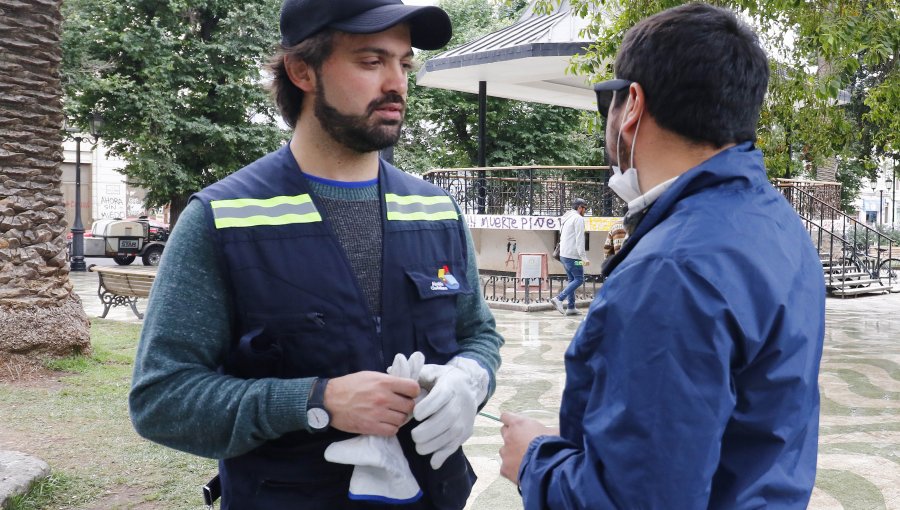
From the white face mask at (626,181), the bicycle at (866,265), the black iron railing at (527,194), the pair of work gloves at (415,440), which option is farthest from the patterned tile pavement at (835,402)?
the bicycle at (866,265)

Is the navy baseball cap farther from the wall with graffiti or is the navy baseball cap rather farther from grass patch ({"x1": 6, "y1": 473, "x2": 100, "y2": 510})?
the wall with graffiti

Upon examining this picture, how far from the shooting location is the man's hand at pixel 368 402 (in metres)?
1.81

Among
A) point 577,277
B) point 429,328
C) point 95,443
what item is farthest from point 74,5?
point 429,328

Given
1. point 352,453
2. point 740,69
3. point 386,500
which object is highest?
point 740,69

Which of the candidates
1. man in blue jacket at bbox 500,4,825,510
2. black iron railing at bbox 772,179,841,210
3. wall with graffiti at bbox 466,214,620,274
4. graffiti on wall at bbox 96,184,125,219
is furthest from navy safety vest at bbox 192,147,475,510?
graffiti on wall at bbox 96,184,125,219

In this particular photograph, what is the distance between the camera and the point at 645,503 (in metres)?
1.36

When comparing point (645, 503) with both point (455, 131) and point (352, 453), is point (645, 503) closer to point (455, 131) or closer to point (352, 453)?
point (352, 453)

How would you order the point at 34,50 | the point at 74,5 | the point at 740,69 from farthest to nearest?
1. the point at 74,5
2. the point at 34,50
3. the point at 740,69

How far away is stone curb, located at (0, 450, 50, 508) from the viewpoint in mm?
4324

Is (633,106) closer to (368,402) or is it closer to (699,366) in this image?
(699,366)

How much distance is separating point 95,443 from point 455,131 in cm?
2743

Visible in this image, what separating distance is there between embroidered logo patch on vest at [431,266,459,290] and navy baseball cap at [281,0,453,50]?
0.65 m

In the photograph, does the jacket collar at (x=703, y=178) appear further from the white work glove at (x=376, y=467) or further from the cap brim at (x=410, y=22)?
the cap brim at (x=410, y=22)

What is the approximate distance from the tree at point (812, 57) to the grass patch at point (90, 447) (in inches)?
224
